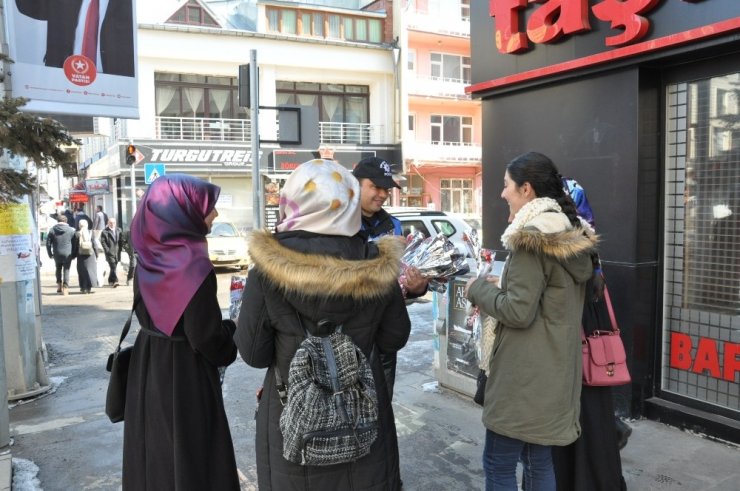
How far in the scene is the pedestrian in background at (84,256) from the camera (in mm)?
12344

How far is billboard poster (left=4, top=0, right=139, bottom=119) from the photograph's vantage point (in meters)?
5.48

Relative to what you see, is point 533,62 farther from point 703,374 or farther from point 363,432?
point 363,432

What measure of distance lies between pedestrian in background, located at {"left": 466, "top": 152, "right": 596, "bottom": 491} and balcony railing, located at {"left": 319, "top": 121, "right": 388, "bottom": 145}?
23.7m

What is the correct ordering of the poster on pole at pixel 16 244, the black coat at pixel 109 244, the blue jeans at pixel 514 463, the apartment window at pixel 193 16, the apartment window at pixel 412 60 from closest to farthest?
the blue jeans at pixel 514 463
the poster on pole at pixel 16 244
the black coat at pixel 109 244
the apartment window at pixel 193 16
the apartment window at pixel 412 60

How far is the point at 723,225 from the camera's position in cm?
410

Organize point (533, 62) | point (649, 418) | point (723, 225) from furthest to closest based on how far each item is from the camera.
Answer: point (533, 62)
point (649, 418)
point (723, 225)

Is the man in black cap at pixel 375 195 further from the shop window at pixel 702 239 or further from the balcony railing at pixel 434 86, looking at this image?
the balcony railing at pixel 434 86

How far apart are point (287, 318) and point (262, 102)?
76.8 feet

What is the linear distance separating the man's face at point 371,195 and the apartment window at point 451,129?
25.9 meters

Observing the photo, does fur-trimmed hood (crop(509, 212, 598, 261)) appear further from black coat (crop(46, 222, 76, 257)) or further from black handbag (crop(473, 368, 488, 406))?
black coat (crop(46, 222, 76, 257))

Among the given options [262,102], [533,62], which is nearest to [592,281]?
[533,62]

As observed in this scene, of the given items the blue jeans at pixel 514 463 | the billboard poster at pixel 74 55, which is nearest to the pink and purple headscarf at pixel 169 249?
the blue jeans at pixel 514 463

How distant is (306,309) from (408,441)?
2.56 m

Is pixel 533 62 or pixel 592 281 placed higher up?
pixel 533 62
